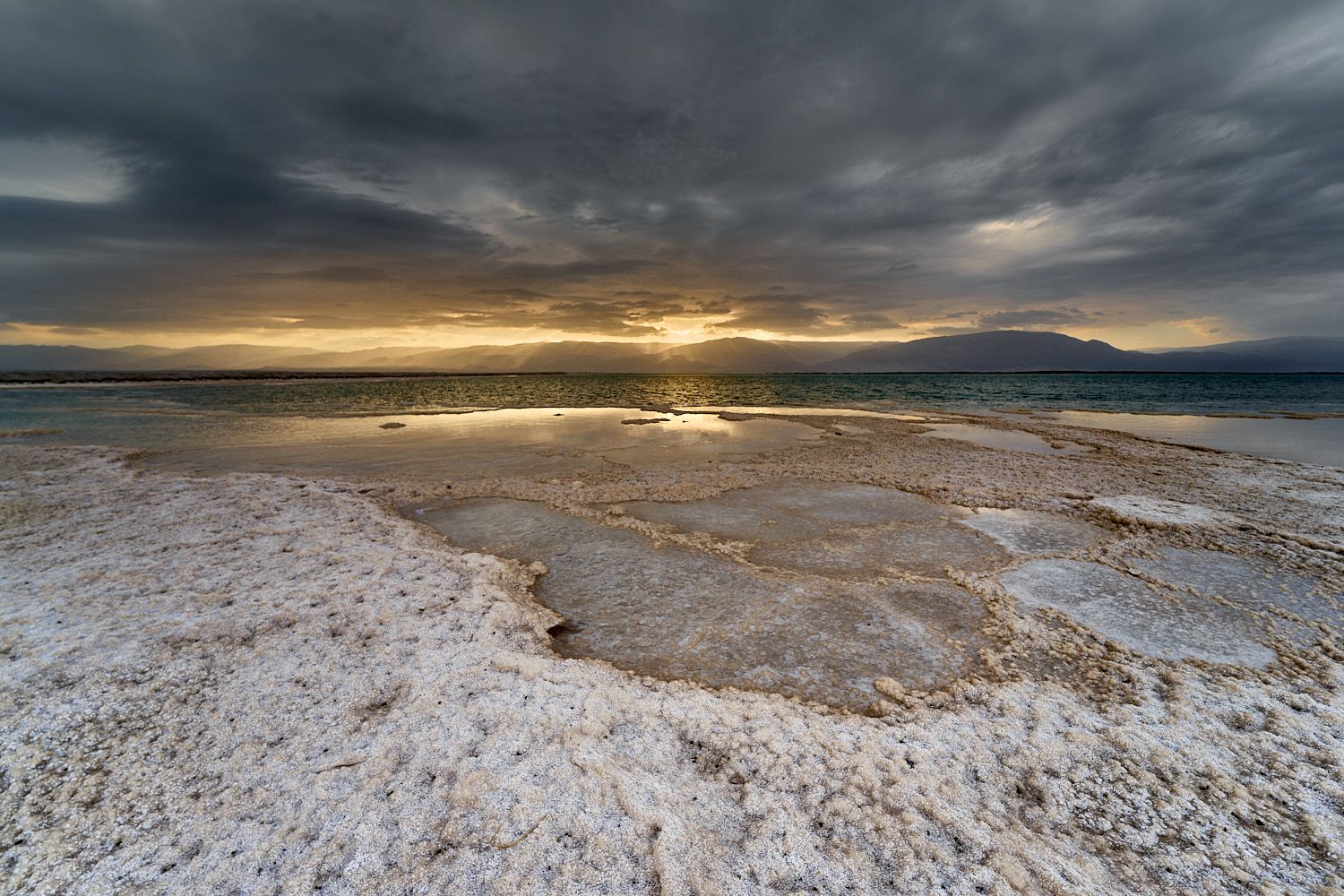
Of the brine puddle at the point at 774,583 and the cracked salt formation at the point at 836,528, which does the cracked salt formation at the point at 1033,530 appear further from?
the cracked salt formation at the point at 836,528

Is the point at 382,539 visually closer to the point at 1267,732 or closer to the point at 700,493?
the point at 700,493

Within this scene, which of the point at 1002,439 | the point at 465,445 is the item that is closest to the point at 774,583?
the point at 465,445

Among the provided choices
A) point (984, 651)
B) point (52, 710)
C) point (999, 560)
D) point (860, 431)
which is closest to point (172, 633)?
point (52, 710)

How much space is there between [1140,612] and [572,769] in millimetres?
6477

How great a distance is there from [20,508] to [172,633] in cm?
767

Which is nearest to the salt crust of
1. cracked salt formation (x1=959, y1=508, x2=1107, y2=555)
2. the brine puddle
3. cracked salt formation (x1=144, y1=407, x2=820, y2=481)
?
the brine puddle

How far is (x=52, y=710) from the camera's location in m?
3.68

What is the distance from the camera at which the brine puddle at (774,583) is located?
4.90m

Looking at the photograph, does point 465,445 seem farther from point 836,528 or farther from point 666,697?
point 666,697

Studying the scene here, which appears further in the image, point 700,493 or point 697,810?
point 700,493

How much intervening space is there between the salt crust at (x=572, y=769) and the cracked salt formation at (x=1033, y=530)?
10.5ft

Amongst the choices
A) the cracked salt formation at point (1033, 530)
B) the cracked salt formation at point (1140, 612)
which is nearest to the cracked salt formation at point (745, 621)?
the cracked salt formation at point (1140, 612)

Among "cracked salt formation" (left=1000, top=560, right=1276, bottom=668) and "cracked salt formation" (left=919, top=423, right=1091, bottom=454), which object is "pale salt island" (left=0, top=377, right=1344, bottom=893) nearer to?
"cracked salt formation" (left=1000, top=560, right=1276, bottom=668)

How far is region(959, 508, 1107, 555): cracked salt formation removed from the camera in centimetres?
805
